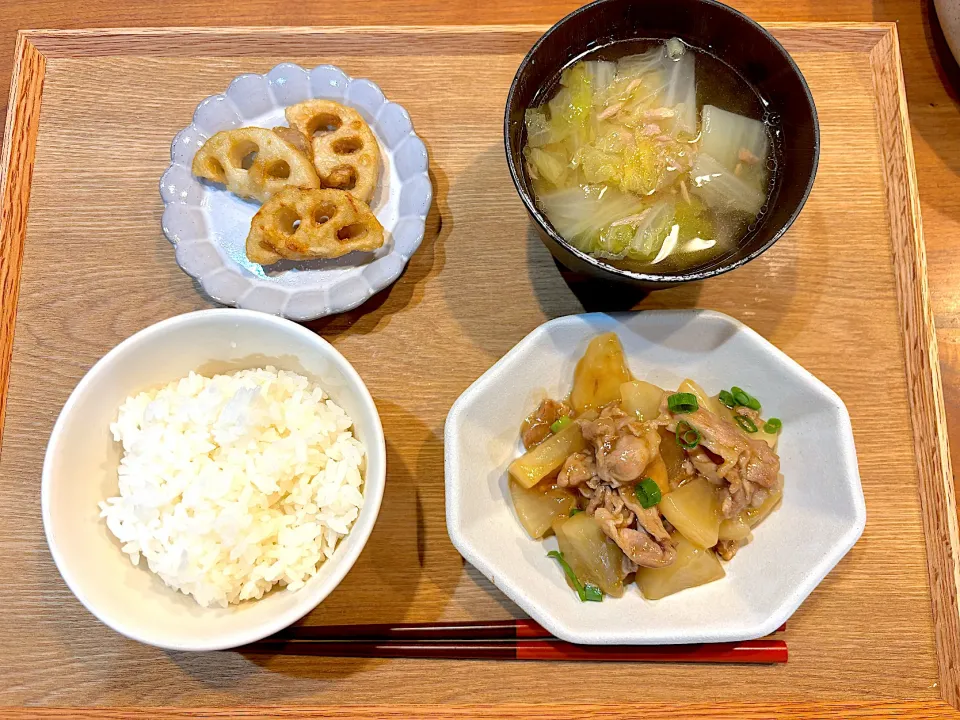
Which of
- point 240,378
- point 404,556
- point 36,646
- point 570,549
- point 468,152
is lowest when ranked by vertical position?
point 36,646

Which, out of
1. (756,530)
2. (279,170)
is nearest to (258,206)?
(279,170)

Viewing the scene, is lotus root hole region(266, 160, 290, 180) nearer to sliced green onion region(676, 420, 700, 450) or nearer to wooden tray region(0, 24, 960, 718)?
wooden tray region(0, 24, 960, 718)

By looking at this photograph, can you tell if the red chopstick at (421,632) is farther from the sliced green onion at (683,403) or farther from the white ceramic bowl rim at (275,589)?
the sliced green onion at (683,403)

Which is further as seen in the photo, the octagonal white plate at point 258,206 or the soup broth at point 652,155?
the octagonal white plate at point 258,206

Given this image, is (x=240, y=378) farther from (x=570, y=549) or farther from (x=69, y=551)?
(x=570, y=549)

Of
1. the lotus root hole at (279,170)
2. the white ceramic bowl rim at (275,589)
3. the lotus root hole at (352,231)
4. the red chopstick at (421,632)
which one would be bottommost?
the red chopstick at (421,632)

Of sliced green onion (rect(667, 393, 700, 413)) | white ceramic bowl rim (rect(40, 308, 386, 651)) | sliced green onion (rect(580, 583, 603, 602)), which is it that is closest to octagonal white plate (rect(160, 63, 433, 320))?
white ceramic bowl rim (rect(40, 308, 386, 651))

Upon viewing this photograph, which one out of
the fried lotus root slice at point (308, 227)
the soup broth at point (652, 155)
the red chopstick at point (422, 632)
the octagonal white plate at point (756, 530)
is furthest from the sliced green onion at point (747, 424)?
the fried lotus root slice at point (308, 227)

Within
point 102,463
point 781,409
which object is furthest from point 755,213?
point 102,463

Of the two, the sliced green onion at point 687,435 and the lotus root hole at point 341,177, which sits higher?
the lotus root hole at point 341,177
